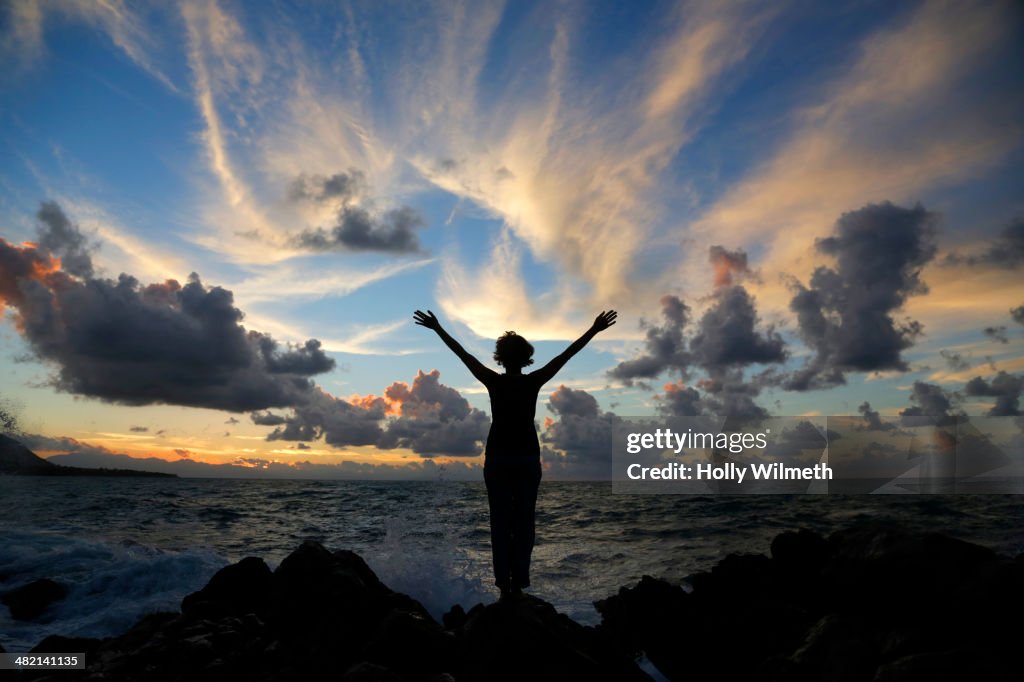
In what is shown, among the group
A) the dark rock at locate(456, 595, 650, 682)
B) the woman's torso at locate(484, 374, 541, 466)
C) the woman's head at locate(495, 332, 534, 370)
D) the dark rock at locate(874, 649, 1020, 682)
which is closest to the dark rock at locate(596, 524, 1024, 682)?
the dark rock at locate(874, 649, 1020, 682)

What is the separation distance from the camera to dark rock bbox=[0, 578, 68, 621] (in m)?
11.7

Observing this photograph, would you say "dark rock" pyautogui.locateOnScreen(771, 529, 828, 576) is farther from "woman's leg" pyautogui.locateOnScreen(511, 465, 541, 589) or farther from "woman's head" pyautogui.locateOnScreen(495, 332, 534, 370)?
"woman's head" pyautogui.locateOnScreen(495, 332, 534, 370)

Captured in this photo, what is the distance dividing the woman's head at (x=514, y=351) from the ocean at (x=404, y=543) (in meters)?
7.71

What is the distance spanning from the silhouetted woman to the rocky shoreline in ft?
1.59

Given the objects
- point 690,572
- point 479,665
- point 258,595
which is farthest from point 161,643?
point 690,572

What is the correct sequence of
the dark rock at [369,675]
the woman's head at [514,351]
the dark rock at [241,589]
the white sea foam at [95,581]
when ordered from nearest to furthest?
the dark rock at [369,675], the woman's head at [514,351], the dark rock at [241,589], the white sea foam at [95,581]

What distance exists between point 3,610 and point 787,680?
48.6 ft

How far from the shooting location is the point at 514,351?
18.6 feet

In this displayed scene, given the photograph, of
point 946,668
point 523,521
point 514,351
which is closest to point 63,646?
point 523,521

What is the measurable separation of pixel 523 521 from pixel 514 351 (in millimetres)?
1627

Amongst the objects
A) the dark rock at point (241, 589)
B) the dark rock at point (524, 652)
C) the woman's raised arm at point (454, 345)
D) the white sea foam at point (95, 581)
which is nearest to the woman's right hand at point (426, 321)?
the woman's raised arm at point (454, 345)

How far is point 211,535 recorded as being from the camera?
2167cm

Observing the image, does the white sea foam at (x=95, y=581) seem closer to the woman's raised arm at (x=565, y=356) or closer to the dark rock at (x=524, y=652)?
the dark rock at (x=524, y=652)

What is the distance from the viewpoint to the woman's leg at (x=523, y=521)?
5.21 meters
